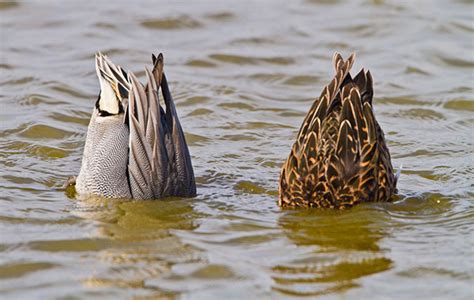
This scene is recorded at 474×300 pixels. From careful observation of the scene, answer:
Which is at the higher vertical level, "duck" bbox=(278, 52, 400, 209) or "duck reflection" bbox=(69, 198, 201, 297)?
"duck" bbox=(278, 52, 400, 209)

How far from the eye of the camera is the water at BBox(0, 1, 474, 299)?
7.59 metres

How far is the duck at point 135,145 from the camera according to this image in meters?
9.11

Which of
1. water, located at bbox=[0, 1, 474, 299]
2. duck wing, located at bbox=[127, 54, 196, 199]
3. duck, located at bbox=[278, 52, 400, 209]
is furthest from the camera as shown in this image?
duck wing, located at bbox=[127, 54, 196, 199]

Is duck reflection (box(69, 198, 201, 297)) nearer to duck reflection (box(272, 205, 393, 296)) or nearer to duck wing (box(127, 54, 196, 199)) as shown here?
duck wing (box(127, 54, 196, 199))

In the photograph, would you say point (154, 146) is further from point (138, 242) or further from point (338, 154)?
point (338, 154)

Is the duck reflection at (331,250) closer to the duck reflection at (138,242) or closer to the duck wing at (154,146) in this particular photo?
the duck reflection at (138,242)

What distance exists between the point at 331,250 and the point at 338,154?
0.97 meters

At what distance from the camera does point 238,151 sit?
10945mm

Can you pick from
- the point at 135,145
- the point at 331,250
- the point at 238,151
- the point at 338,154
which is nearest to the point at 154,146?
the point at 135,145

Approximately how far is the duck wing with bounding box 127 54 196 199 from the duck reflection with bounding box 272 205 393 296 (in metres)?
1.00

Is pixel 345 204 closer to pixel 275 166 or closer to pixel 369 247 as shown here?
pixel 369 247

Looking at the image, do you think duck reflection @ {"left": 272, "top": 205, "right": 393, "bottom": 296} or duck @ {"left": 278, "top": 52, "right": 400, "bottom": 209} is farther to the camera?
duck @ {"left": 278, "top": 52, "right": 400, "bottom": 209}

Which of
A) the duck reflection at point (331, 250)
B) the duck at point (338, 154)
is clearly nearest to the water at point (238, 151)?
the duck reflection at point (331, 250)

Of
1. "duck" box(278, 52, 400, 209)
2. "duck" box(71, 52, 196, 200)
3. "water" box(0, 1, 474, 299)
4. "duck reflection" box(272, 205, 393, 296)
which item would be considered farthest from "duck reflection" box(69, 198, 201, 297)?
"duck" box(278, 52, 400, 209)
